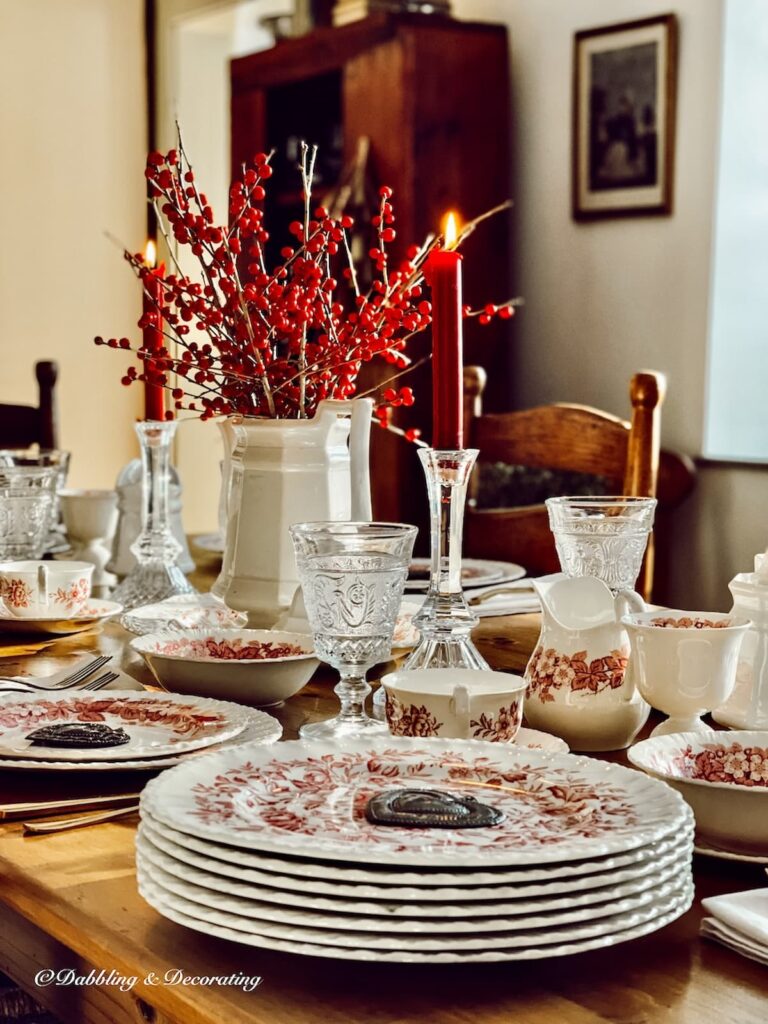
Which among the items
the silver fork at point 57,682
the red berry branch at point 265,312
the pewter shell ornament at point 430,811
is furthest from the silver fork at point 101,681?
the pewter shell ornament at point 430,811

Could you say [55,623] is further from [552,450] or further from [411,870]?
[552,450]

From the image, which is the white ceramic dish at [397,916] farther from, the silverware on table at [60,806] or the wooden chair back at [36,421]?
the wooden chair back at [36,421]

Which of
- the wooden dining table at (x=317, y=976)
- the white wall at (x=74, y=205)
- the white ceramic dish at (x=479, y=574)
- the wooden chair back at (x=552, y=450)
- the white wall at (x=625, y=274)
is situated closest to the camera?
the wooden dining table at (x=317, y=976)

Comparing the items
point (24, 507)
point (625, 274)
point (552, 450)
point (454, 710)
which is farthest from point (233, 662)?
point (625, 274)

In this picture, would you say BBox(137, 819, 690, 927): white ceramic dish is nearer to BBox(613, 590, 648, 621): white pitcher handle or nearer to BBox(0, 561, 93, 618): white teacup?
BBox(613, 590, 648, 621): white pitcher handle

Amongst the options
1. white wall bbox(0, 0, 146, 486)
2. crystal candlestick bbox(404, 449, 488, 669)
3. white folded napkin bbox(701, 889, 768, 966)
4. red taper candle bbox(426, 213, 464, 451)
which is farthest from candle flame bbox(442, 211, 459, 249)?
white wall bbox(0, 0, 146, 486)

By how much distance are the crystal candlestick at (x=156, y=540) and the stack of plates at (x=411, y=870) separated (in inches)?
33.6

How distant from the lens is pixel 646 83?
3.11m

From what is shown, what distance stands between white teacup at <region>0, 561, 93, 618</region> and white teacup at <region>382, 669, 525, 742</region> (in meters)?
0.66

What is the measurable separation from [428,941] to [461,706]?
32 centimetres

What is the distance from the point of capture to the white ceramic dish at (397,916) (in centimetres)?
63

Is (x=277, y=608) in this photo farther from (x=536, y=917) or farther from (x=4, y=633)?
(x=536, y=917)

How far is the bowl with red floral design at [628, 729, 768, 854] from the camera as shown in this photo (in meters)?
0.78

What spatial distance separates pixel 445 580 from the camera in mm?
1109
